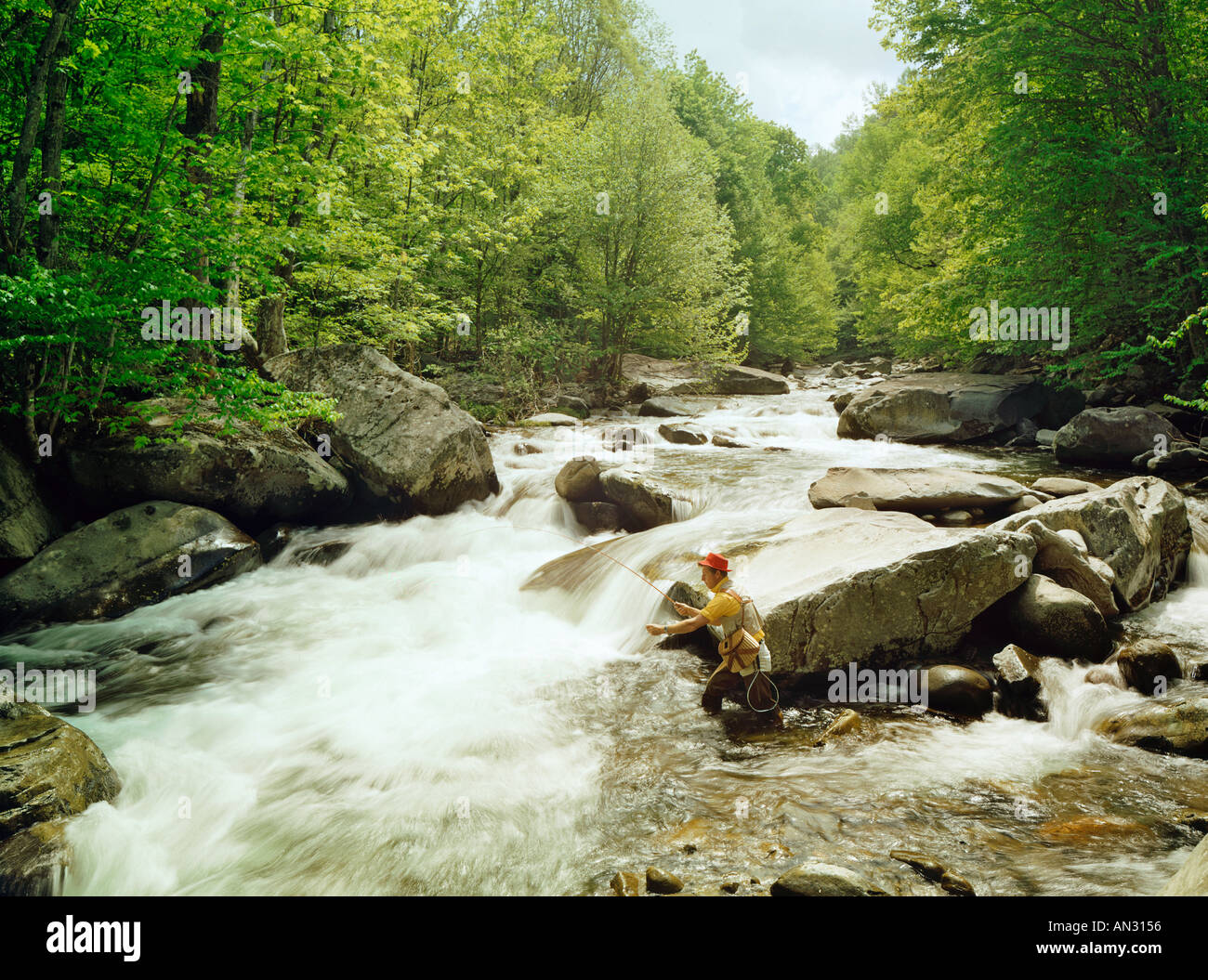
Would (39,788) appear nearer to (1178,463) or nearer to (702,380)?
(1178,463)

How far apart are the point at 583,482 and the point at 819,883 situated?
8681mm

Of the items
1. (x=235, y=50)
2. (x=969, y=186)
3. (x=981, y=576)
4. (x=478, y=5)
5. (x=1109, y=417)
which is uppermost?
(x=478, y=5)

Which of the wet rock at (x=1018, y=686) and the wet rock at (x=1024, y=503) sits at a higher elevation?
the wet rock at (x=1024, y=503)

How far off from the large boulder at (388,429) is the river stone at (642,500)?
2.90 m

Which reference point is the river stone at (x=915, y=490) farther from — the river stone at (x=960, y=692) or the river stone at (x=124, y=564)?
the river stone at (x=124, y=564)

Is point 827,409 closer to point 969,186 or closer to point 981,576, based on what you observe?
point 969,186

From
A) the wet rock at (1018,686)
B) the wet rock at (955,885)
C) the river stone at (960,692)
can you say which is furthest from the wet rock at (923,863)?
the wet rock at (1018,686)

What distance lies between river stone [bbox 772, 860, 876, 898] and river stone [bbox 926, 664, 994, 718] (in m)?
2.82

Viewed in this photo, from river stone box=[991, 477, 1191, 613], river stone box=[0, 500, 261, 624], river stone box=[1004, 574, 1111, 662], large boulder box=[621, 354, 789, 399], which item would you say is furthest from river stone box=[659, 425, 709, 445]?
river stone box=[0, 500, 261, 624]

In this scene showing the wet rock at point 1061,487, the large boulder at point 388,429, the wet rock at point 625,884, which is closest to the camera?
the wet rock at point 625,884

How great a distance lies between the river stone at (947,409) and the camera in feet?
53.3
